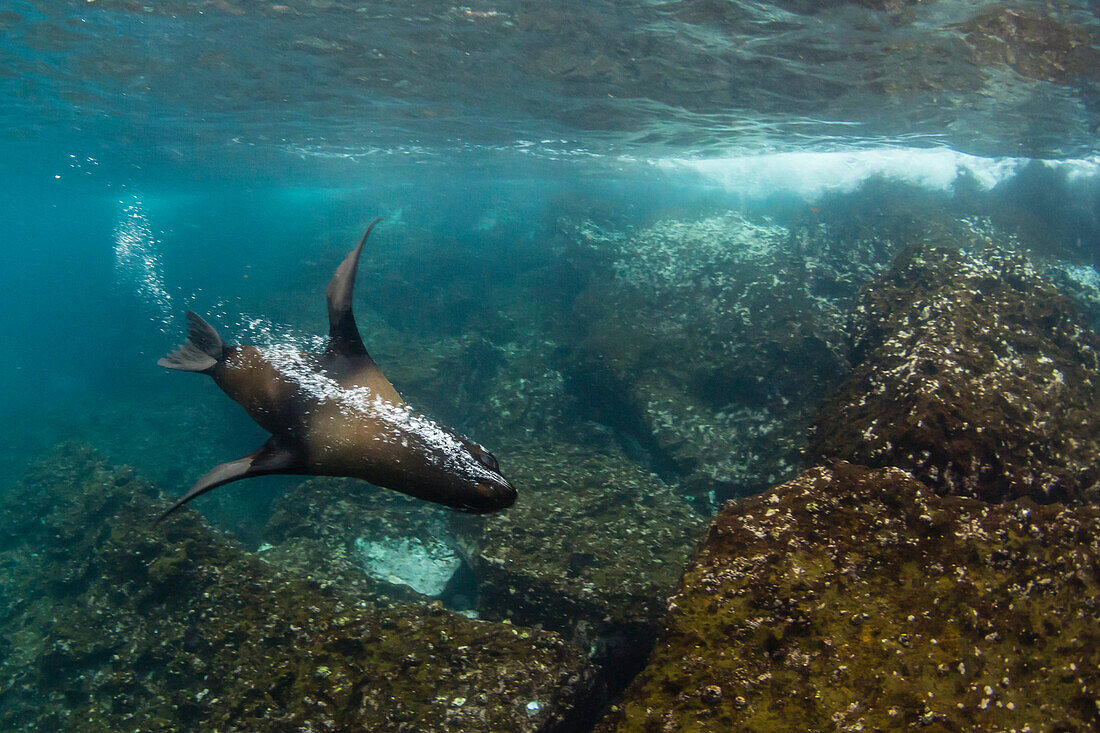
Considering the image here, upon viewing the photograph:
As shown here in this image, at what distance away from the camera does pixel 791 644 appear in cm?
340

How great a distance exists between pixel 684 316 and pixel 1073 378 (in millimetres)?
9019

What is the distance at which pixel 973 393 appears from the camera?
5605 mm

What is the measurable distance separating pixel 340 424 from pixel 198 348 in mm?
1875

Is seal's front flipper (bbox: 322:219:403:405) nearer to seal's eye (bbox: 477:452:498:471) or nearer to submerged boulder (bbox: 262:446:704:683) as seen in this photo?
seal's eye (bbox: 477:452:498:471)

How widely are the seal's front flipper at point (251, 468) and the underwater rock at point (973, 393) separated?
530 centimetres

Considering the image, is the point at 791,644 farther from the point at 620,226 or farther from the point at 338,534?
the point at 620,226

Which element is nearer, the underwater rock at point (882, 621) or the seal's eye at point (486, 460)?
the seal's eye at point (486, 460)

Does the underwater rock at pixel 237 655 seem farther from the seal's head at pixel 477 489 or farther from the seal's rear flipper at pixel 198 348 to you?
the seal's rear flipper at pixel 198 348

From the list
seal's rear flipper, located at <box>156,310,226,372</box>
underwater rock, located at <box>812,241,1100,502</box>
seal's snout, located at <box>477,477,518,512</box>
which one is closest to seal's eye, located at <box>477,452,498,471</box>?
seal's snout, located at <box>477,477,518,512</box>

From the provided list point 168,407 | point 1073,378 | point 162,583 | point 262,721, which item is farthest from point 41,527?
point 1073,378

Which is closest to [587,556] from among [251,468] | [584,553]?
[584,553]

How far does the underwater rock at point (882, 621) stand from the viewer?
2992mm

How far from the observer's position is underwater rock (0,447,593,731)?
13.2 feet

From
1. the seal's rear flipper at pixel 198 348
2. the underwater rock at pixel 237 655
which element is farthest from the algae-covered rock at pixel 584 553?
the seal's rear flipper at pixel 198 348
